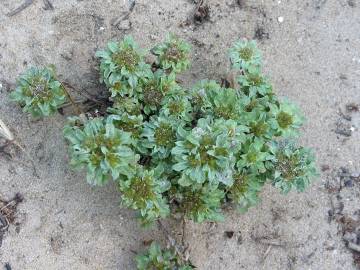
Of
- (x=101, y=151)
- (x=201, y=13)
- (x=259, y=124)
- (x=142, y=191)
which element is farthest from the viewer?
(x=201, y=13)

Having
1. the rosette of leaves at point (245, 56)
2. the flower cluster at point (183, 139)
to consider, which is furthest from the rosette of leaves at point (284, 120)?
the rosette of leaves at point (245, 56)

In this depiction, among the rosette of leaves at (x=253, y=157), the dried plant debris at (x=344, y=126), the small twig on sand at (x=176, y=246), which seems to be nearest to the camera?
the rosette of leaves at (x=253, y=157)

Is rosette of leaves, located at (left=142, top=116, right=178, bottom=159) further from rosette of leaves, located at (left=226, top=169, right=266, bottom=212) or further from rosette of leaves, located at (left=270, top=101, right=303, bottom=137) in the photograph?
rosette of leaves, located at (left=270, top=101, right=303, bottom=137)

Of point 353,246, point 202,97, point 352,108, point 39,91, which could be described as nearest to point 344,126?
point 352,108

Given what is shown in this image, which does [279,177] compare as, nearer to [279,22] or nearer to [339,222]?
[339,222]

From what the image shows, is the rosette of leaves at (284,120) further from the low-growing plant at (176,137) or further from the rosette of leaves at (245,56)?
the rosette of leaves at (245,56)

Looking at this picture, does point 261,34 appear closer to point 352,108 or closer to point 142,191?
point 352,108

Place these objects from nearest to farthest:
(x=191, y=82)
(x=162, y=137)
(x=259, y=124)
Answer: (x=162, y=137) < (x=259, y=124) < (x=191, y=82)
